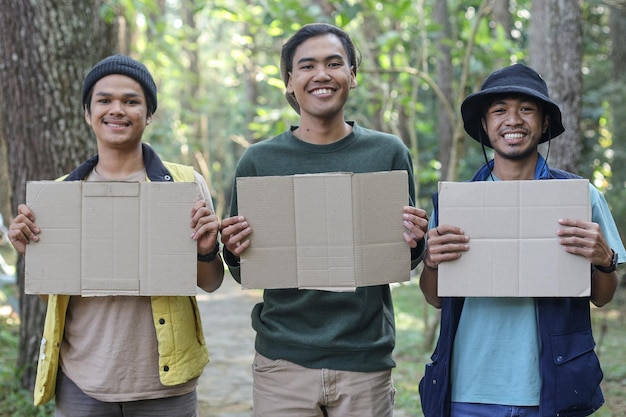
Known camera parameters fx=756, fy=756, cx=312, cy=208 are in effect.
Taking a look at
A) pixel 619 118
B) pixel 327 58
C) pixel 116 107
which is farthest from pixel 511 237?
pixel 619 118

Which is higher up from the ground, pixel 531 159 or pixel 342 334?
pixel 531 159

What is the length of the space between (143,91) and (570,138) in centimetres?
346

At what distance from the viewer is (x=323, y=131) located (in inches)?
105

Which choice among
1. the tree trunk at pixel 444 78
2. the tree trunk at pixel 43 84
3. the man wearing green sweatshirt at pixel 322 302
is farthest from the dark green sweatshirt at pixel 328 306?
the tree trunk at pixel 444 78

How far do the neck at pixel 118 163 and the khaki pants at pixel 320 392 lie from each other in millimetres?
842

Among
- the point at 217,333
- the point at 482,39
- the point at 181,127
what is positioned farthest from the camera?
the point at 181,127

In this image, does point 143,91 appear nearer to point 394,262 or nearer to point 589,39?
point 394,262

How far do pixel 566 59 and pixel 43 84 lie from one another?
3349mm

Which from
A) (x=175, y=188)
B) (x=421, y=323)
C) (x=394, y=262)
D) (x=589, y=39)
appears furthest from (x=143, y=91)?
(x=589, y=39)

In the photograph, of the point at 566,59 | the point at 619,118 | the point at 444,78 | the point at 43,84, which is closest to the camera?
the point at 43,84

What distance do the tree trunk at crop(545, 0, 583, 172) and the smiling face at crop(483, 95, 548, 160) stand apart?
9.18 ft

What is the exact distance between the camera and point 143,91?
267 cm

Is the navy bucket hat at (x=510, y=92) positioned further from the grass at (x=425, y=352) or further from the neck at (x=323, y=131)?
the grass at (x=425, y=352)

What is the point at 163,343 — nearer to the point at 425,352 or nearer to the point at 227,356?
the point at 227,356
